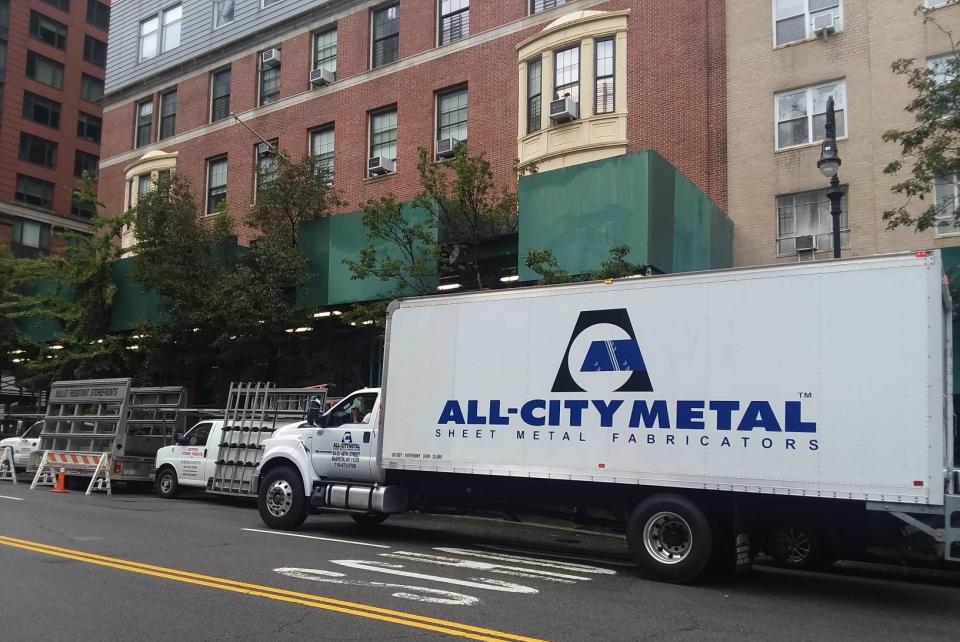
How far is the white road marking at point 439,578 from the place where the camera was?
8.76 m

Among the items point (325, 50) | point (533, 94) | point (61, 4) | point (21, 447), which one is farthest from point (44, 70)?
point (533, 94)

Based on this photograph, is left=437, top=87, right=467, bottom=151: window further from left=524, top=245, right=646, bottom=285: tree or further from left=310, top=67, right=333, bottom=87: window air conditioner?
left=524, top=245, right=646, bottom=285: tree

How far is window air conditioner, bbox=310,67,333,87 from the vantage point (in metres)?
27.6

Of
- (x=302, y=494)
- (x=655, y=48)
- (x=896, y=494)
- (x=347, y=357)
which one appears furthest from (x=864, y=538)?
(x=347, y=357)

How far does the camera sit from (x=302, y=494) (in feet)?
43.0

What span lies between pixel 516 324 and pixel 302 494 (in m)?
4.62

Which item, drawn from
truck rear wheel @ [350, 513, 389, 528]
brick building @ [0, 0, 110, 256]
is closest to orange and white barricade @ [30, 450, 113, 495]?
truck rear wheel @ [350, 513, 389, 528]

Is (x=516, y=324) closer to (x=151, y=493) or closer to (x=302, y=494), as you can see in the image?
(x=302, y=494)

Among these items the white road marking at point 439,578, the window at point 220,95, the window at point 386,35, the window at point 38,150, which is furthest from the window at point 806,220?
the window at point 38,150

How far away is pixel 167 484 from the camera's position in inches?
774

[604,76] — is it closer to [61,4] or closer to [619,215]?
[619,215]

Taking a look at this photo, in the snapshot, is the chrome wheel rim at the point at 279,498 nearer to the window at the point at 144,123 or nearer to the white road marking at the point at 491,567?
the white road marking at the point at 491,567

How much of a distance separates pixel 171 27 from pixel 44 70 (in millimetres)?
27339

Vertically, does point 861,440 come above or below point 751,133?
below
